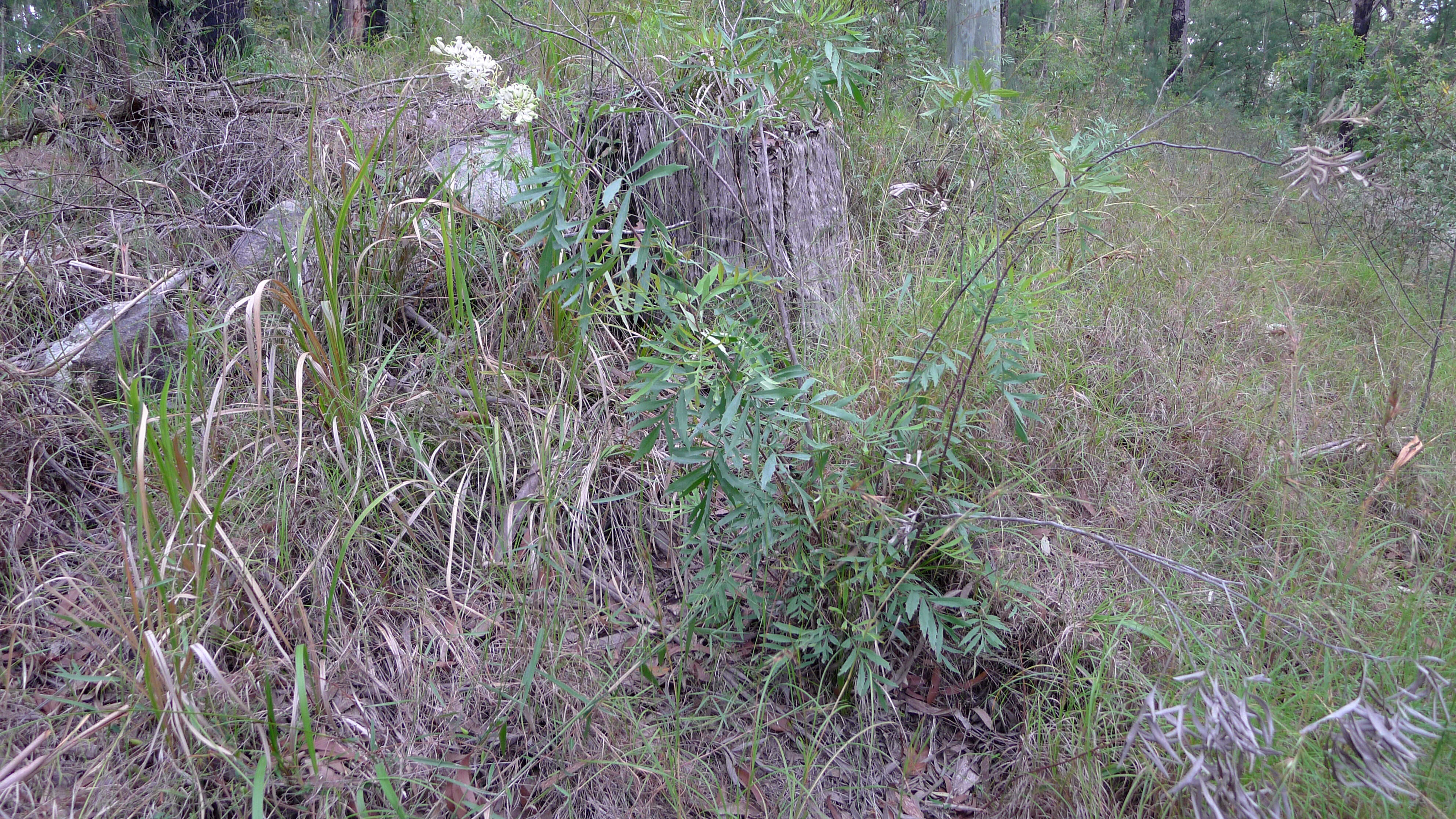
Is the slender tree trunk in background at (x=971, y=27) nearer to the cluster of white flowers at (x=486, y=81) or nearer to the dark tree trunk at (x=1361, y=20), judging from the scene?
the dark tree trunk at (x=1361, y=20)

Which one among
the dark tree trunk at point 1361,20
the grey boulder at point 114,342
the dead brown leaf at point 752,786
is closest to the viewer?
the dead brown leaf at point 752,786

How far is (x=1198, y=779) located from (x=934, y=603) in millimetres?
873

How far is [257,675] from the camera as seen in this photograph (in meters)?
1.92

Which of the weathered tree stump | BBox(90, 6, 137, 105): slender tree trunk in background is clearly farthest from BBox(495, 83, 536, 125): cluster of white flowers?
BBox(90, 6, 137, 105): slender tree trunk in background

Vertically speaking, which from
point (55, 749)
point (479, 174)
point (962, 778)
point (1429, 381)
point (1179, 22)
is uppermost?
point (1179, 22)

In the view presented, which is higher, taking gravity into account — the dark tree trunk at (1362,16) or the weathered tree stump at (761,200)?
the dark tree trunk at (1362,16)

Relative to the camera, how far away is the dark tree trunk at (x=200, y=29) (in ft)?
13.1

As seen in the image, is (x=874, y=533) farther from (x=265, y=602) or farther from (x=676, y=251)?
(x=265, y=602)

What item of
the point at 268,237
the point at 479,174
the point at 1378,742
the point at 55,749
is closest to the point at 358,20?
the point at 268,237

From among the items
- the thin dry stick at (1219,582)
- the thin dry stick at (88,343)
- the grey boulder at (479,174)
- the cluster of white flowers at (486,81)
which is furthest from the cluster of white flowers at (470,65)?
the thin dry stick at (1219,582)

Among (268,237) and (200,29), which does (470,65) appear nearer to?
(268,237)

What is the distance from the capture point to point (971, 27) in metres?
5.39

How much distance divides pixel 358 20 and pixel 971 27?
4.39 meters

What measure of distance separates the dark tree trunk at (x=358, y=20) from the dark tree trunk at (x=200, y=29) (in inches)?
22.1
